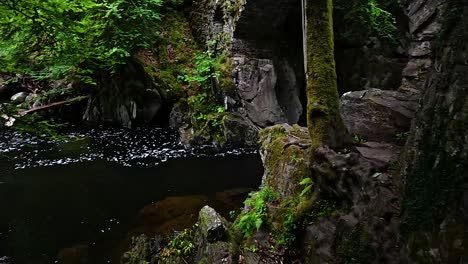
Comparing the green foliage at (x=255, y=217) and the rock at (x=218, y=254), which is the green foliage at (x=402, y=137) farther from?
the rock at (x=218, y=254)

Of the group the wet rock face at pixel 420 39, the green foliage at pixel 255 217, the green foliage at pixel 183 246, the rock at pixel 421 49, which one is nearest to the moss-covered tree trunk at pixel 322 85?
the green foliage at pixel 255 217

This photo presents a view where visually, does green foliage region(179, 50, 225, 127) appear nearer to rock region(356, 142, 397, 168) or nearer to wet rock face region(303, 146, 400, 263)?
rock region(356, 142, 397, 168)

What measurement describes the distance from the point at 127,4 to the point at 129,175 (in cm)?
698

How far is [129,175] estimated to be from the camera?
10.5 metres

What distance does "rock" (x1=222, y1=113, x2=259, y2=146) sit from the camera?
42.1ft

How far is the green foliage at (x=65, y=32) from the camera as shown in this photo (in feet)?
16.9

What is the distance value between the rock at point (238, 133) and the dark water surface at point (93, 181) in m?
0.42

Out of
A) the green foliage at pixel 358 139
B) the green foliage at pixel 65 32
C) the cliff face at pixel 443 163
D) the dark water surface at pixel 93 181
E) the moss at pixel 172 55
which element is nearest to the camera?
the cliff face at pixel 443 163

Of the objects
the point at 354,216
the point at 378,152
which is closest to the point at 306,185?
the point at 378,152

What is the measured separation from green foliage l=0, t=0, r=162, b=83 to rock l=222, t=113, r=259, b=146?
15.1ft

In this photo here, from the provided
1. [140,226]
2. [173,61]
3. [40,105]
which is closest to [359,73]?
[173,61]

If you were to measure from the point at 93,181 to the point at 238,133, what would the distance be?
16.4 feet

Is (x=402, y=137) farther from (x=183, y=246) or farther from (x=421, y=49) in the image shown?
(x=183, y=246)

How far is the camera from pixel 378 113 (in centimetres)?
596
